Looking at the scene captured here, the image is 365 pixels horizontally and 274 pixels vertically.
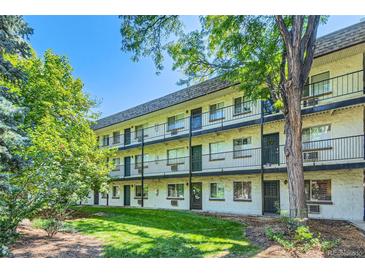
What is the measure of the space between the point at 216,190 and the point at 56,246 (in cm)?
1209

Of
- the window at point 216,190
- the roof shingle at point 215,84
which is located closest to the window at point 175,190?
the window at point 216,190

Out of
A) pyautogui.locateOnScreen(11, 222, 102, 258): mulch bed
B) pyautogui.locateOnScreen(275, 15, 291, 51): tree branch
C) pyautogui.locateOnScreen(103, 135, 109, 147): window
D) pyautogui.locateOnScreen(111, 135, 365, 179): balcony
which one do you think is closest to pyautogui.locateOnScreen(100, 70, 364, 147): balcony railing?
pyautogui.locateOnScreen(103, 135, 109, 147): window

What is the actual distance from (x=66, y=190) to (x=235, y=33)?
7.68 metres

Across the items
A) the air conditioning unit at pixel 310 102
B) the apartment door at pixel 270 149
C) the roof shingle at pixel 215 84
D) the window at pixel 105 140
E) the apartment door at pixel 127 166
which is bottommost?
the apartment door at pixel 127 166

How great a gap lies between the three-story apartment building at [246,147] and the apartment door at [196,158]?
0.23ft

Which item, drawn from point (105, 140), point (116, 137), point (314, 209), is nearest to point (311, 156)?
point (314, 209)

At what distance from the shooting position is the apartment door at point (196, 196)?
20172 mm

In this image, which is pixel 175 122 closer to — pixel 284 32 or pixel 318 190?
pixel 318 190

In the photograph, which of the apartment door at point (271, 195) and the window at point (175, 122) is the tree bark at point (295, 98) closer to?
the apartment door at point (271, 195)

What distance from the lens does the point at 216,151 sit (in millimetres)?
19484
